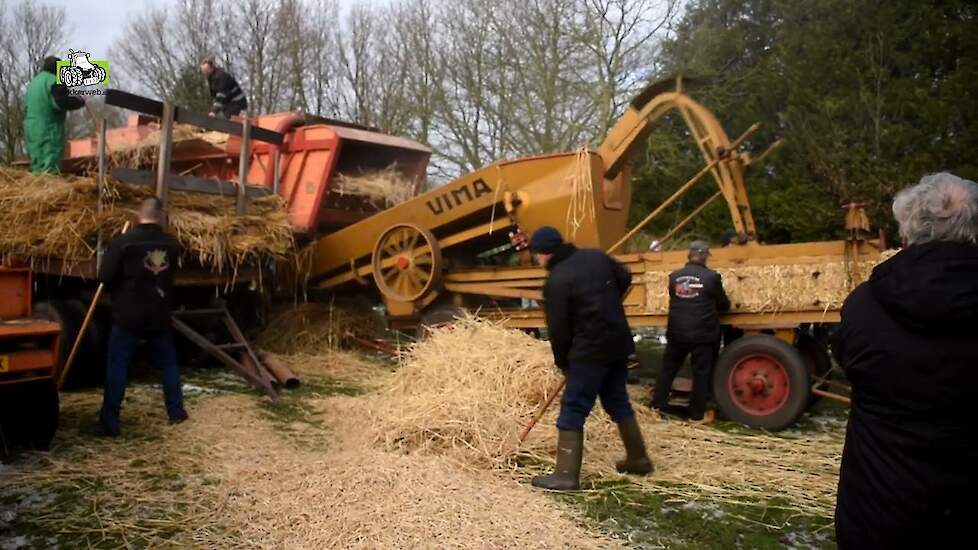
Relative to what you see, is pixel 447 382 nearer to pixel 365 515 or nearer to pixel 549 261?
pixel 549 261

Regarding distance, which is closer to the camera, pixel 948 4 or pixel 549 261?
pixel 549 261

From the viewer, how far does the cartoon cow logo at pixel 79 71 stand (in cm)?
750

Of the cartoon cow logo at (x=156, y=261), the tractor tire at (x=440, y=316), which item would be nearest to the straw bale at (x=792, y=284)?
the tractor tire at (x=440, y=316)

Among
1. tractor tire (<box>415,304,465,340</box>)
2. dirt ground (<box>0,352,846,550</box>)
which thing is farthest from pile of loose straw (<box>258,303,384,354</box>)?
dirt ground (<box>0,352,846,550</box>)

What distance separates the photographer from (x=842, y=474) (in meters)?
2.15

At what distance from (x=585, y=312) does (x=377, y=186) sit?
5111mm

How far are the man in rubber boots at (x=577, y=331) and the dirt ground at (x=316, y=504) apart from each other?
9.7 inches

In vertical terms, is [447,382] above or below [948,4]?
below

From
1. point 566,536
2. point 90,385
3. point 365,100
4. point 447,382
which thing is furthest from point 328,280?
point 365,100

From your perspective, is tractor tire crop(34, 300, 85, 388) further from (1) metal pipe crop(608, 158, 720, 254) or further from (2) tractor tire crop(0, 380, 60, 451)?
(1) metal pipe crop(608, 158, 720, 254)

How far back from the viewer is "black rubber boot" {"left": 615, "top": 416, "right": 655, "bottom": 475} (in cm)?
441

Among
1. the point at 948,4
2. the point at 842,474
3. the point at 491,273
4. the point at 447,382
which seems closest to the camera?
the point at 842,474

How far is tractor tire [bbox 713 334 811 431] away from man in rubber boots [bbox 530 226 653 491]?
214cm

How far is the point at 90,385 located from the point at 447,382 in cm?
344
